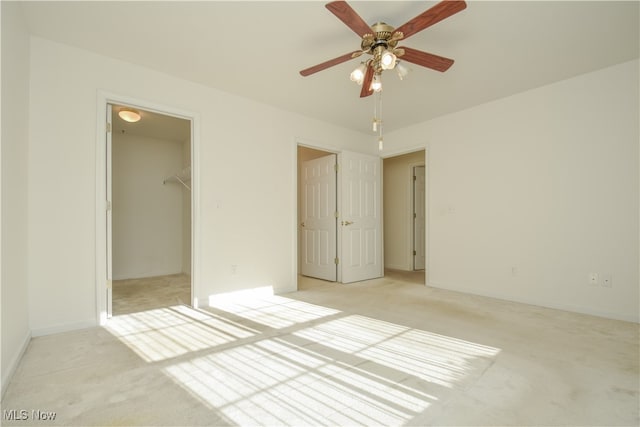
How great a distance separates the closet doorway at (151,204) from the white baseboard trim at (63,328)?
1835 millimetres

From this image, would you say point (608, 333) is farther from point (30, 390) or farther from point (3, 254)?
point (3, 254)

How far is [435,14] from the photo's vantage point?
71.3 inches

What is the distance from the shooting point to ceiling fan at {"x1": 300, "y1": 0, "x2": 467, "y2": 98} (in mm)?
1753

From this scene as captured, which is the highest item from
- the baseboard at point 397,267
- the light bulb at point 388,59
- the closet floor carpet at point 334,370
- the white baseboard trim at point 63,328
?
the light bulb at point 388,59

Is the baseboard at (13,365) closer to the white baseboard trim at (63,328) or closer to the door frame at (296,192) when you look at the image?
the white baseboard trim at (63,328)

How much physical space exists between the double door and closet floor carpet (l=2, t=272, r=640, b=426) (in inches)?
69.5

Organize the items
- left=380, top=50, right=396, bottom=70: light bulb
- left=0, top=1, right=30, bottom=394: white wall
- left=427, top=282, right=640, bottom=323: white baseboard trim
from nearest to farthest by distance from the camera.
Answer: left=0, top=1, right=30, bottom=394: white wall < left=380, top=50, right=396, bottom=70: light bulb < left=427, top=282, right=640, bottom=323: white baseboard trim

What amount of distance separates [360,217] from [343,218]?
371 millimetres

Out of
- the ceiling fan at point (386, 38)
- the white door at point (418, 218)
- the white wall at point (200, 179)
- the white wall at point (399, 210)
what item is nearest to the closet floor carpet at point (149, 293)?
the white wall at point (200, 179)

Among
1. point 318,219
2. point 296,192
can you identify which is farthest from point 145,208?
point 318,219

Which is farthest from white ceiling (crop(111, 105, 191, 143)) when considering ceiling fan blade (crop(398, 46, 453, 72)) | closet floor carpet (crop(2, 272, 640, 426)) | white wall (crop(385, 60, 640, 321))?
white wall (crop(385, 60, 640, 321))

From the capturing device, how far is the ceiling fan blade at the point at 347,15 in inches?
67.1

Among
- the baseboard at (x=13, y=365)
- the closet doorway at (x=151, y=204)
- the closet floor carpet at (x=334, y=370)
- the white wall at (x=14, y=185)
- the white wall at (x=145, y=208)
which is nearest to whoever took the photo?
the closet floor carpet at (x=334, y=370)

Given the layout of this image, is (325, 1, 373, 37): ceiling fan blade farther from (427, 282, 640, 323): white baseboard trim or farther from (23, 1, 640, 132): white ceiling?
(427, 282, 640, 323): white baseboard trim
